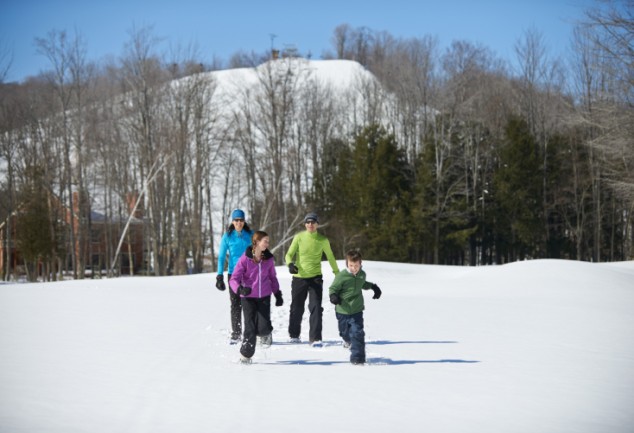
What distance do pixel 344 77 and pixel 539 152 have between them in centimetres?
5585

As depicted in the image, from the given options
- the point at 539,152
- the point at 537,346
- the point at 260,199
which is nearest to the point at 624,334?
the point at 537,346

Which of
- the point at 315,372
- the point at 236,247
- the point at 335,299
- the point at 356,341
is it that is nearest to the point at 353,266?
the point at 335,299

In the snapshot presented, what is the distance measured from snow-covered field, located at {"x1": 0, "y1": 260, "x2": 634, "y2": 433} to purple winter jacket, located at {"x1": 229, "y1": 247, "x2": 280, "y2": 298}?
34.9 inches

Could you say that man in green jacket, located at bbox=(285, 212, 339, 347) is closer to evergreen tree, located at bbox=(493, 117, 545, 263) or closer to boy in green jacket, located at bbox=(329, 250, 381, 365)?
boy in green jacket, located at bbox=(329, 250, 381, 365)

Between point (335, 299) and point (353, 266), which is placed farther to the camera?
point (353, 266)

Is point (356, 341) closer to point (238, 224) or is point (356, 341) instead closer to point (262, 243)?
point (262, 243)

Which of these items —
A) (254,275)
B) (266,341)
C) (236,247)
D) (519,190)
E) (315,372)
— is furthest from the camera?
(519,190)

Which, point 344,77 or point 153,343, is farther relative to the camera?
point 344,77

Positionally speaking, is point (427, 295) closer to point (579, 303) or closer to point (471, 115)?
point (579, 303)

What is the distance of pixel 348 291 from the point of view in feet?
29.6

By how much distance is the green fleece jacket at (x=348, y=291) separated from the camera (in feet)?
29.4

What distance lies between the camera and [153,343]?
10.3m

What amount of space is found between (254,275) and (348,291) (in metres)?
1.29

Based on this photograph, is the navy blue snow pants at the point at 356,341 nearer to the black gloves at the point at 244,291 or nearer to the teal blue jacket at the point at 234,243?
the black gloves at the point at 244,291
